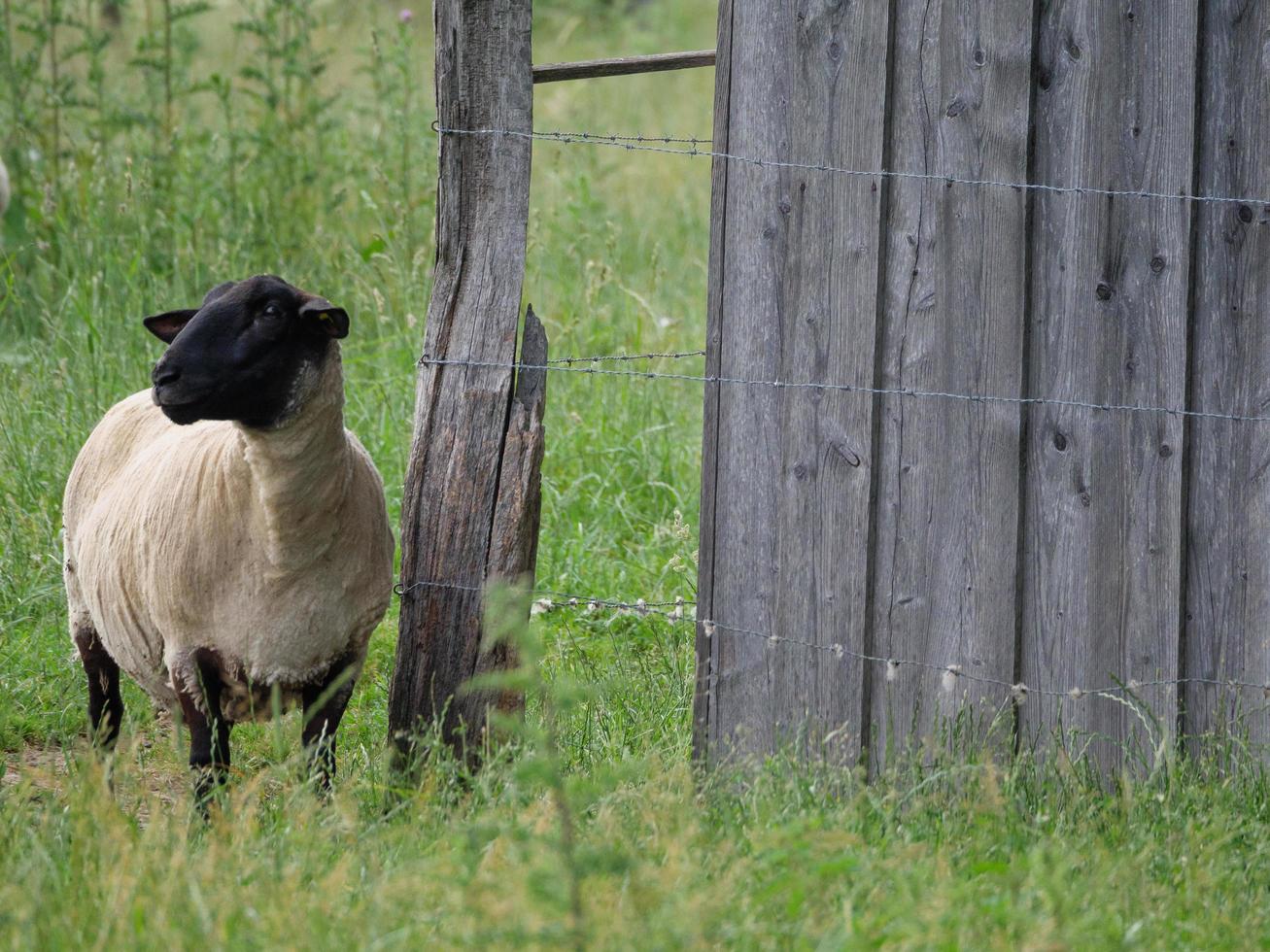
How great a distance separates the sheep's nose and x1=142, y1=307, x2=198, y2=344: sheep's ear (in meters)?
0.53

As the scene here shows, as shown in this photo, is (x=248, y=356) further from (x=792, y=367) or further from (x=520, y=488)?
(x=792, y=367)

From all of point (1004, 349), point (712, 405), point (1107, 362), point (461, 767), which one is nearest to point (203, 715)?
point (461, 767)

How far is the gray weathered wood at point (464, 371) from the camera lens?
3744mm

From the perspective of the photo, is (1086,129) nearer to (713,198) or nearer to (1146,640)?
(713,198)

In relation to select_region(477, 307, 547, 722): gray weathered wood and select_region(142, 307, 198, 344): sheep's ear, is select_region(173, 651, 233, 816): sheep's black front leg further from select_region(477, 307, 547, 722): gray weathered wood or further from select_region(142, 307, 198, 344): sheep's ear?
select_region(142, 307, 198, 344): sheep's ear

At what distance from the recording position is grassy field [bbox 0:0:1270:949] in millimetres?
2518

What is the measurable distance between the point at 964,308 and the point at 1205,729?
4.16 ft

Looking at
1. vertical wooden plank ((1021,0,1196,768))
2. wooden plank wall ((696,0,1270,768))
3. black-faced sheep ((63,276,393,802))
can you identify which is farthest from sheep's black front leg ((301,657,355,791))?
vertical wooden plank ((1021,0,1196,768))

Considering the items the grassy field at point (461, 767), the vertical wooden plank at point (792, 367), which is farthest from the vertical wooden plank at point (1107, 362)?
the vertical wooden plank at point (792, 367)

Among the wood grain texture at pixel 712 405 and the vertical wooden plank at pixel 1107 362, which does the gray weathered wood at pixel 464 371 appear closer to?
the wood grain texture at pixel 712 405

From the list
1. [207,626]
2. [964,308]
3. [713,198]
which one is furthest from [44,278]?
[964,308]

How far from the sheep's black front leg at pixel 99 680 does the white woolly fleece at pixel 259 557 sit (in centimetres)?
60

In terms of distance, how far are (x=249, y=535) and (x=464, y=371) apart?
799mm

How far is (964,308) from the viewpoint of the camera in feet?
11.7
